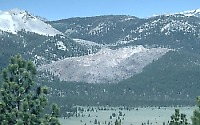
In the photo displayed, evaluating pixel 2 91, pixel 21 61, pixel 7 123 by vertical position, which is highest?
pixel 21 61

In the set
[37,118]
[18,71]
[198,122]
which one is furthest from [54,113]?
[198,122]

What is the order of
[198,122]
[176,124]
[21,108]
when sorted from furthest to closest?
[176,124] < [198,122] < [21,108]

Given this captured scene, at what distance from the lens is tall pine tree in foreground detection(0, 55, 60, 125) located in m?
53.4

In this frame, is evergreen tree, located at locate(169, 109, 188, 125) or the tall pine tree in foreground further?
evergreen tree, located at locate(169, 109, 188, 125)

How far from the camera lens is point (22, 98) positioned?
54531mm

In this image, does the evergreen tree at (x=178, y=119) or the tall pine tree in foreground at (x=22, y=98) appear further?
→ the evergreen tree at (x=178, y=119)

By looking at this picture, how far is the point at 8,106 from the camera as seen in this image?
54.5 meters

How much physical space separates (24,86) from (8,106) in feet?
8.88

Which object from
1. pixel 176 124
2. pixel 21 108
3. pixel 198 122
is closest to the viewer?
pixel 21 108

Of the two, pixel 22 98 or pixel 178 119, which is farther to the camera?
pixel 178 119

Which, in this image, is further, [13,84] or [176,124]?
[176,124]

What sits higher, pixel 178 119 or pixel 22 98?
pixel 22 98

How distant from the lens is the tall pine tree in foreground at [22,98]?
5338 cm

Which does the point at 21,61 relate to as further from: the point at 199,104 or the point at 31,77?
the point at 199,104
